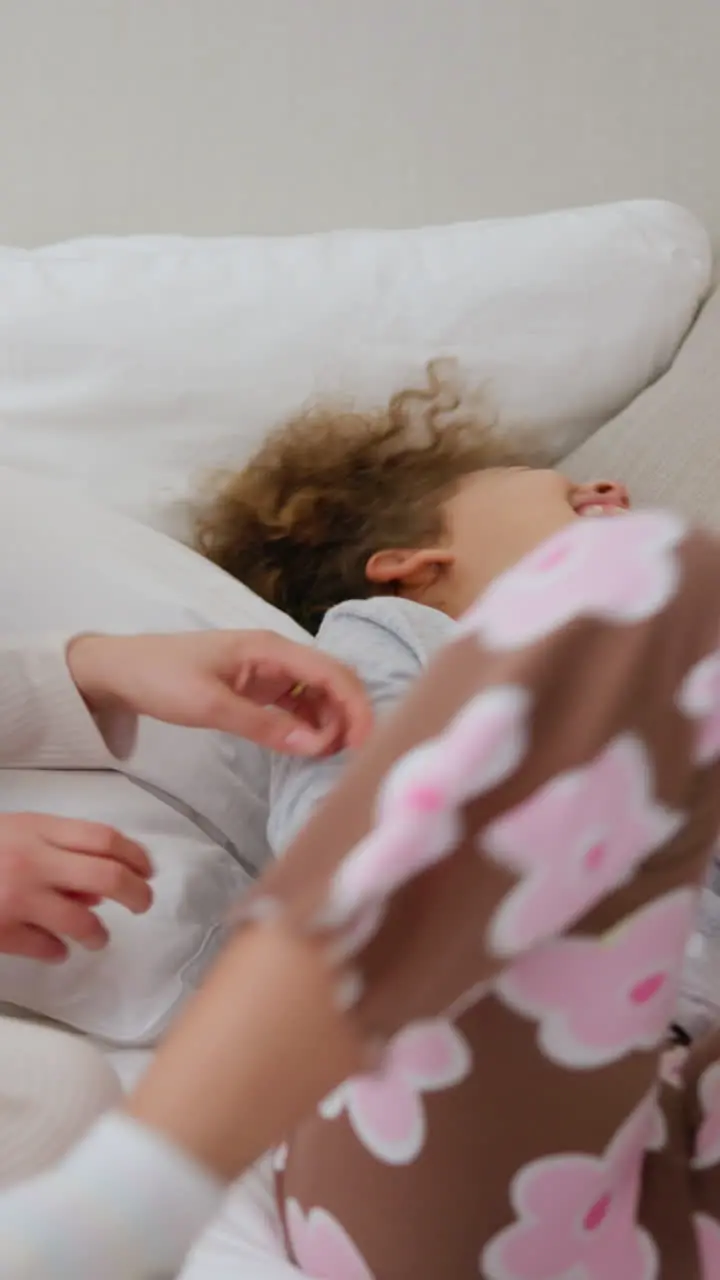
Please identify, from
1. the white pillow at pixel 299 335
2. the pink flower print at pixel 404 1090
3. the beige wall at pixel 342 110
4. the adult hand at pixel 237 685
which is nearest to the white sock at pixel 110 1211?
the pink flower print at pixel 404 1090

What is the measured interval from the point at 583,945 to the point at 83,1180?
19 centimetres

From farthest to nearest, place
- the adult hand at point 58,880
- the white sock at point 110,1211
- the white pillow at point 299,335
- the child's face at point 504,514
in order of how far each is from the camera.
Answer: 1. the white pillow at point 299,335
2. the child's face at point 504,514
3. the adult hand at point 58,880
4. the white sock at point 110,1211

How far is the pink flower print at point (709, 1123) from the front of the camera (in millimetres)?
558

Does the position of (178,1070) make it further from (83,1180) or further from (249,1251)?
(249,1251)

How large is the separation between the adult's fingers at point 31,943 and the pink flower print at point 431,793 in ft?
1.05

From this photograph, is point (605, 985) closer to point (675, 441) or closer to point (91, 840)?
point (91, 840)

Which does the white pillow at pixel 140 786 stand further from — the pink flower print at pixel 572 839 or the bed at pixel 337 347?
the pink flower print at pixel 572 839

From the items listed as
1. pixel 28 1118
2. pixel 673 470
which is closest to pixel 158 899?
pixel 28 1118

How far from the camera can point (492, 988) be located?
469 millimetres

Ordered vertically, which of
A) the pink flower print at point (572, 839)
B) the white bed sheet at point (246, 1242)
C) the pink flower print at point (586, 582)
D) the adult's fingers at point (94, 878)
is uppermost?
the pink flower print at point (586, 582)

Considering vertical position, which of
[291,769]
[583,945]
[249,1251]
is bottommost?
[249,1251]

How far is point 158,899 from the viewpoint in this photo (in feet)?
A: 2.60

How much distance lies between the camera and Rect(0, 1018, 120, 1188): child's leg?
0.56 meters

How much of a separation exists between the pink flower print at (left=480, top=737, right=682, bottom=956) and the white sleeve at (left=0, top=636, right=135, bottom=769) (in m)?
0.45
